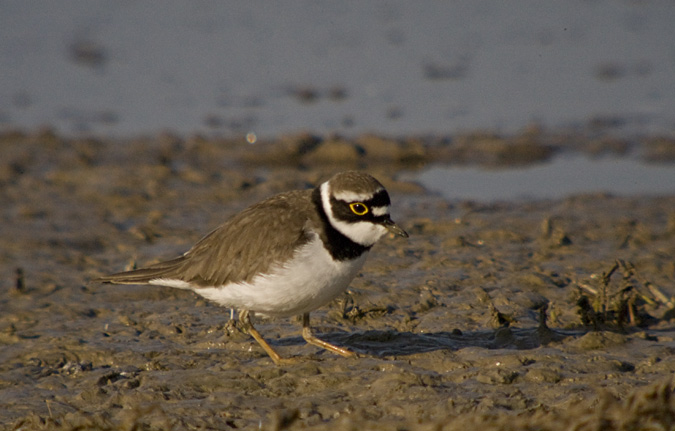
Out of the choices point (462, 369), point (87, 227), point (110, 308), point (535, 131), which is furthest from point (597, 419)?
point (535, 131)

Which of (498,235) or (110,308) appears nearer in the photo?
(110,308)

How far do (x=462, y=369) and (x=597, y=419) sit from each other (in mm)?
1709

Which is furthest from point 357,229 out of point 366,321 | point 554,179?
point 554,179

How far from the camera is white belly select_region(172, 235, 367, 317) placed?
16.8 feet

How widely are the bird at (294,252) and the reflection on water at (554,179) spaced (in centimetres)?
478

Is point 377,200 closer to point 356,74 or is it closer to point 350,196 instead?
point 350,196

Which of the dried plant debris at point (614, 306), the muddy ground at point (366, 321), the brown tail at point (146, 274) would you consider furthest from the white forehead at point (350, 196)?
the dried plant debris at point (614, 306)

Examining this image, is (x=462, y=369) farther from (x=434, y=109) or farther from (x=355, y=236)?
(x=434, y=109)

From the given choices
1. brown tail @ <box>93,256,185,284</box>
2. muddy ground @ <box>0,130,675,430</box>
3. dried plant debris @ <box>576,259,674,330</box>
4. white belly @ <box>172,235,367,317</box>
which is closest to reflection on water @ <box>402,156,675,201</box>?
muddy ground @ <box>0,130,675,430</box>

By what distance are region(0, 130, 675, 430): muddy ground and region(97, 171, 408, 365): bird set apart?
451 millimetres

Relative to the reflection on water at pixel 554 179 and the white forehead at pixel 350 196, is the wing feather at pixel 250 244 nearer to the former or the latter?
the white forehead at pixel 350 196

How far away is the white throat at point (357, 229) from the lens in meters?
5.28

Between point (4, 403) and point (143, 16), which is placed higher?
point (143, 16)

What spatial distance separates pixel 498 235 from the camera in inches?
318
